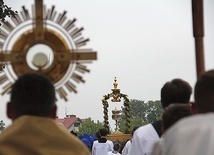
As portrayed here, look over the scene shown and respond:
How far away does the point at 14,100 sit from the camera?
11.7 feet

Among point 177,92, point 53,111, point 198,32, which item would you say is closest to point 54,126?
point 53,111

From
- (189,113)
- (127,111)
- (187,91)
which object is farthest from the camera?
(127,111)

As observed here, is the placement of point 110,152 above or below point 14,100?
below

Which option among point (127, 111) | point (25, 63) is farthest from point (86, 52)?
point (127, 111)

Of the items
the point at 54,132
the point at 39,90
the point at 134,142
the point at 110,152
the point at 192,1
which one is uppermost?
the point at 192,1

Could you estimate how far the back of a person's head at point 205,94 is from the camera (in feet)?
10.0

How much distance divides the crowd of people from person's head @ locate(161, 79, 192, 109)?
0.73 meters

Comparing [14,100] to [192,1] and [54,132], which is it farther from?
[192,1]

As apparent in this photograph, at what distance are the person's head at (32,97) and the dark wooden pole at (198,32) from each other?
109 cm

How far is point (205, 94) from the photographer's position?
10.0 ft

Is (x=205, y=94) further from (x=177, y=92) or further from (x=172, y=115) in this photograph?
(x=177, y=92)

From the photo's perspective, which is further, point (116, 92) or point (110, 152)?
point (116, 92)

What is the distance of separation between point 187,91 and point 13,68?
56.4 inches

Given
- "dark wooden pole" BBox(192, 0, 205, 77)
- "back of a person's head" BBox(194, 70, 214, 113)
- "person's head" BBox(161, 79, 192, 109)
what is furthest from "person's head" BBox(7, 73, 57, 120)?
"person's head" BBox(161, 79, 192, 109)
